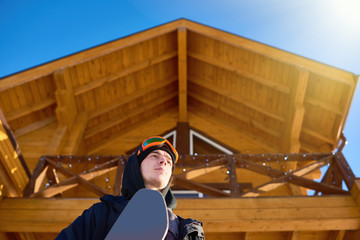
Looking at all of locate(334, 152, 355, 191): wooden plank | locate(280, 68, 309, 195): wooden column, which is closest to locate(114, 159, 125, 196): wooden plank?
locate(334, 152, 355, 191): wooden plank

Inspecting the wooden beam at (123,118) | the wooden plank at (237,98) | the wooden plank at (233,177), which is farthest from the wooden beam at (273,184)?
the wooden beam at (123,118)

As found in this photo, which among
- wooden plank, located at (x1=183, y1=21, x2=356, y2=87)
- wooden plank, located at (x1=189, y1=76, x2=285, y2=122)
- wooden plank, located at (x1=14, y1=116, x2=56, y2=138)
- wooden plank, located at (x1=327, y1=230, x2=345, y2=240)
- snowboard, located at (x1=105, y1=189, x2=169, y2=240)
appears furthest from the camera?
wooden plank, located at (x1=189, y1=76, x2=285, y2=122)

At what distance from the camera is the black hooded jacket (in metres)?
1.72

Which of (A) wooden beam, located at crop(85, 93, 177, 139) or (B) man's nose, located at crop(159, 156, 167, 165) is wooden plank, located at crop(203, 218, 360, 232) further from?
(A) wooden beam, located at crop(85, 93, 177, 139)

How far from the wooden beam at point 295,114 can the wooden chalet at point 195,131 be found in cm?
2

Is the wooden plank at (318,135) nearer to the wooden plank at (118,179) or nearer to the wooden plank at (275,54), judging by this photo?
the wooden plank at (275,54)

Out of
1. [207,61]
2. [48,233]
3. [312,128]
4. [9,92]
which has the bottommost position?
[48,233]

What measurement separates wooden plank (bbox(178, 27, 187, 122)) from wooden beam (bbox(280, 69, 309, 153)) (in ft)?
8.92

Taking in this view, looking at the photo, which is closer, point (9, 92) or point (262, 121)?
point (9, 92)

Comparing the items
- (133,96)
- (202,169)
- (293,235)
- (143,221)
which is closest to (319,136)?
(202,169)

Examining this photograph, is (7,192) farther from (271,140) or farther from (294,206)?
(271,140)

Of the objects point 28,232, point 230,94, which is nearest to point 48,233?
point 28,232

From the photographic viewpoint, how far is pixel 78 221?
1.83 m

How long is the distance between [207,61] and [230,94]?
3.36 feet
